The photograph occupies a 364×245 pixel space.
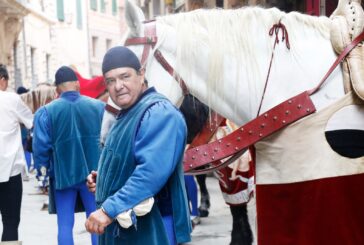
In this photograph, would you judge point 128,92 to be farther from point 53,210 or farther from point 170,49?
point 53,210

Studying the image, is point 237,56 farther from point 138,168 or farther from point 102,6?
point 102,6

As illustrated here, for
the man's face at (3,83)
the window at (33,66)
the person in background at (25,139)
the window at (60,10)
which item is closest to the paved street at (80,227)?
the man's face at (3,83)

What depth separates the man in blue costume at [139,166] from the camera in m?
2.70

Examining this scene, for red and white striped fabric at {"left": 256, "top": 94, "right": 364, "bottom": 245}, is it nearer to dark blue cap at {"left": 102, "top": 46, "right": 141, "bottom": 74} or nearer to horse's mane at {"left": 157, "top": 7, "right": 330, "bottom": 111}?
horse's mane at {"left": 157, "top": 7, "right": 330, "bottom": 111}

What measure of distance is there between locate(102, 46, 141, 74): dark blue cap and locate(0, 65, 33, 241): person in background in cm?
309

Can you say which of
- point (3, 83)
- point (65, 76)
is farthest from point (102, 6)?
point (65, 76)

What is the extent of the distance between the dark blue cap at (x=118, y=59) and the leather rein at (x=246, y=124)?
42 centimetres

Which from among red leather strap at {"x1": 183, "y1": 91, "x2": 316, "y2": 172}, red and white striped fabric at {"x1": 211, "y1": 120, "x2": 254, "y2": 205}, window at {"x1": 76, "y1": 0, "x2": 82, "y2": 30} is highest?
window at {"x1": 76, "y1": 0, "x2": 82, "y2": 30}

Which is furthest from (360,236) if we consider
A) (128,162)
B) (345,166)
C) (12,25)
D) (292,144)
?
(12,25)

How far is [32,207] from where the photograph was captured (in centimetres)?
1026

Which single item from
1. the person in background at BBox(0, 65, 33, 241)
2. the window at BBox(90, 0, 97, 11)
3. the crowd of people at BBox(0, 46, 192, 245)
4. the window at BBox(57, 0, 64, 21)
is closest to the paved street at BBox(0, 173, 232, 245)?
the person in background at BBox(0, 65, 33, 241)

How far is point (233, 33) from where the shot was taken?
3.22 m

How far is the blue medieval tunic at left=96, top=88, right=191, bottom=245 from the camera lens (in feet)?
8.89

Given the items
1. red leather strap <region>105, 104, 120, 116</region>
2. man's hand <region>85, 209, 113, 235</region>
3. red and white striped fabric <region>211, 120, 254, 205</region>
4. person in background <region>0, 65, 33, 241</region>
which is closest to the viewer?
man's hand <region>85, 209, 113, 235</region>
